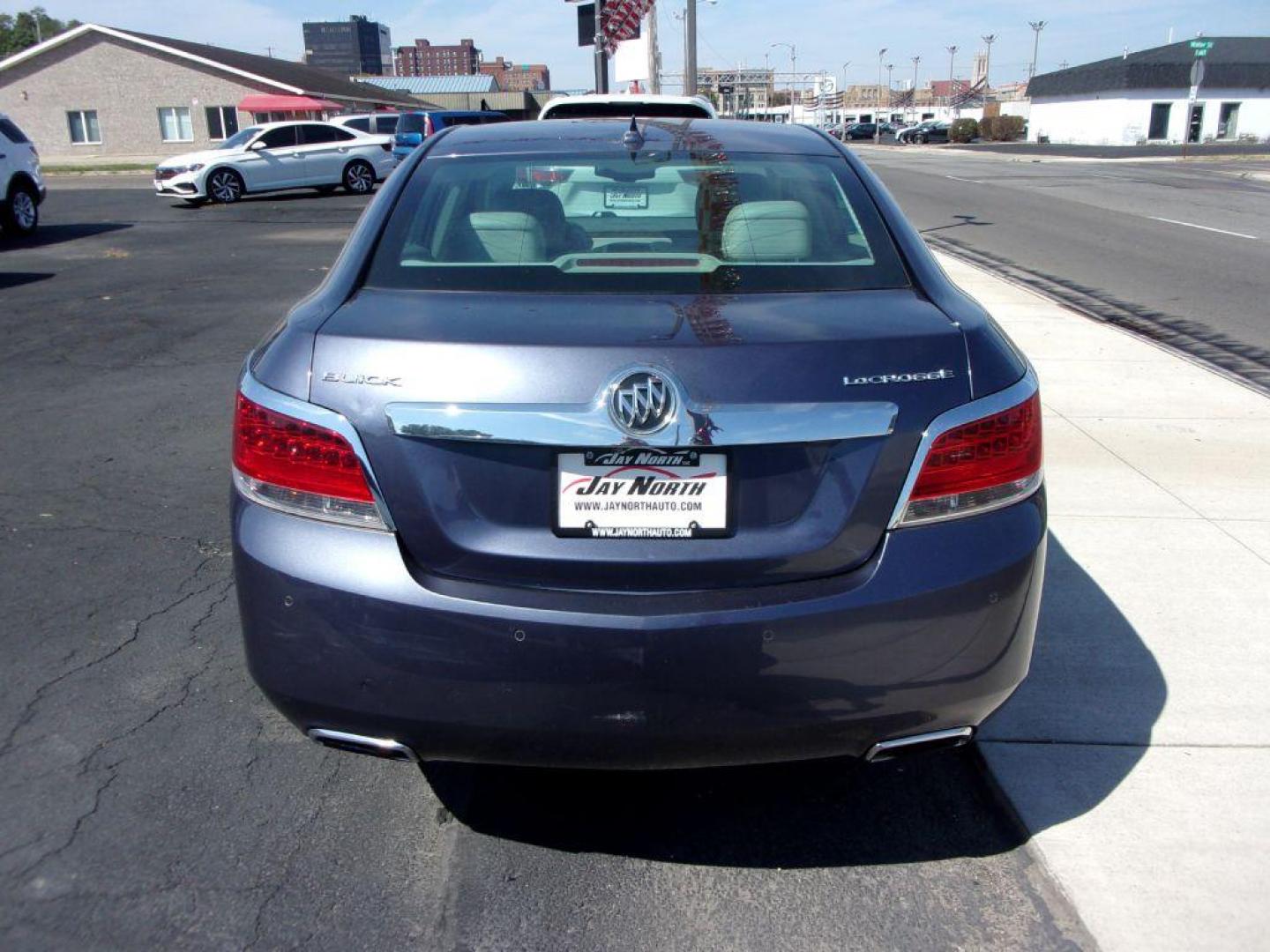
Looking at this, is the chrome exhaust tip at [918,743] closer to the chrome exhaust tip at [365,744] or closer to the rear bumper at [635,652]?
the rear bumper at [635,652]

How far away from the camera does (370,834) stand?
3072mm

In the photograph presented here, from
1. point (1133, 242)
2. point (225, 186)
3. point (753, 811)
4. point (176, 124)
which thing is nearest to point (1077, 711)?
point (753, 811)

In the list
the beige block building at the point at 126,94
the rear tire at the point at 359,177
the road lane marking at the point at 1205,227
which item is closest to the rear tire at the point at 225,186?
the rear tire at the point at 359,177

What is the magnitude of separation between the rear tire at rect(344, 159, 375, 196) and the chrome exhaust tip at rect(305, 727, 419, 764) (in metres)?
26.3

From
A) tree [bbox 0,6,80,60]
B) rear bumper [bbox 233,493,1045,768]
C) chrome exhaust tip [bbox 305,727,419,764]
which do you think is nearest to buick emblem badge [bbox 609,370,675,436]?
rear bumper [bbox 233,493,1045,768]

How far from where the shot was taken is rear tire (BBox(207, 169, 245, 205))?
995 inches

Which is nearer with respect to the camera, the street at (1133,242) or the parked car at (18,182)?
the street at (1133,242)

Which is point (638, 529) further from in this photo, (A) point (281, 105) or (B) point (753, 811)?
(A) point (281, 105)

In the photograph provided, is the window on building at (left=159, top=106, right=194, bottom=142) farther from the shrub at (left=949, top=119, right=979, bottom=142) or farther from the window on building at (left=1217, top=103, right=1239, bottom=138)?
the window on building at (left=1217, top=103, right=1239, bottom=138)

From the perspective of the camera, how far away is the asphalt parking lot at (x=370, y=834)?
2.71 meters

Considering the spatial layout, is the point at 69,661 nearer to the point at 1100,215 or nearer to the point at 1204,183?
the point at 1100,215

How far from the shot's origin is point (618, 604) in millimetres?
2447

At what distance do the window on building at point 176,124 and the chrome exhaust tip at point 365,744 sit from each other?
186 ft

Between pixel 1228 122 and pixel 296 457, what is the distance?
75226 millimetres
